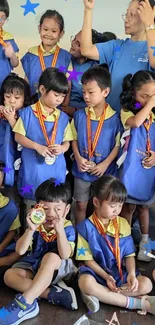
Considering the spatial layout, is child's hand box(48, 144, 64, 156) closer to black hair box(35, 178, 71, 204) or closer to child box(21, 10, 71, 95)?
black hair box(35, 178, 71, 204)

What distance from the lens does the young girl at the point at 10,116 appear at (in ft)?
7.39

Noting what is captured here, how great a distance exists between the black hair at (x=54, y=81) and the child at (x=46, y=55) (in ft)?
0.92

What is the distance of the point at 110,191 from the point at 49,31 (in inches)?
40.1

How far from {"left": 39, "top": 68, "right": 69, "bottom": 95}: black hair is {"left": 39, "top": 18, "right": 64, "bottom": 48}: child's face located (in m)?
0.31

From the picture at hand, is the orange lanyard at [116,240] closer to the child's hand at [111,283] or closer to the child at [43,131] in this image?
the child's hand at [111,283]

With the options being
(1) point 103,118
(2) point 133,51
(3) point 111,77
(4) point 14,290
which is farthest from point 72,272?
(2) point 133,51

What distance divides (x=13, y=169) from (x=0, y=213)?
0.79ft

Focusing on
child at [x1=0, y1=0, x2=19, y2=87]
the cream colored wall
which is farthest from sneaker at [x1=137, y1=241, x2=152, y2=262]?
the cream colored wall

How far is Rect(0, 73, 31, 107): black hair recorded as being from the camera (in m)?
2.28

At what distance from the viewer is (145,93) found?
2219mm

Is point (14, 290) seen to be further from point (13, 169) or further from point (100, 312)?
point (13, 169)

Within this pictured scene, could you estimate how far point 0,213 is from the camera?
2.21 meters

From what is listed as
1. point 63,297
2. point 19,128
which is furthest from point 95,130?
point 63,297

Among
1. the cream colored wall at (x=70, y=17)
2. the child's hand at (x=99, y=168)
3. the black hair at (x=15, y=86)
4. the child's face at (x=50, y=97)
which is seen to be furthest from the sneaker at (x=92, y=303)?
the cream colored wall at (x=70, y=17)
